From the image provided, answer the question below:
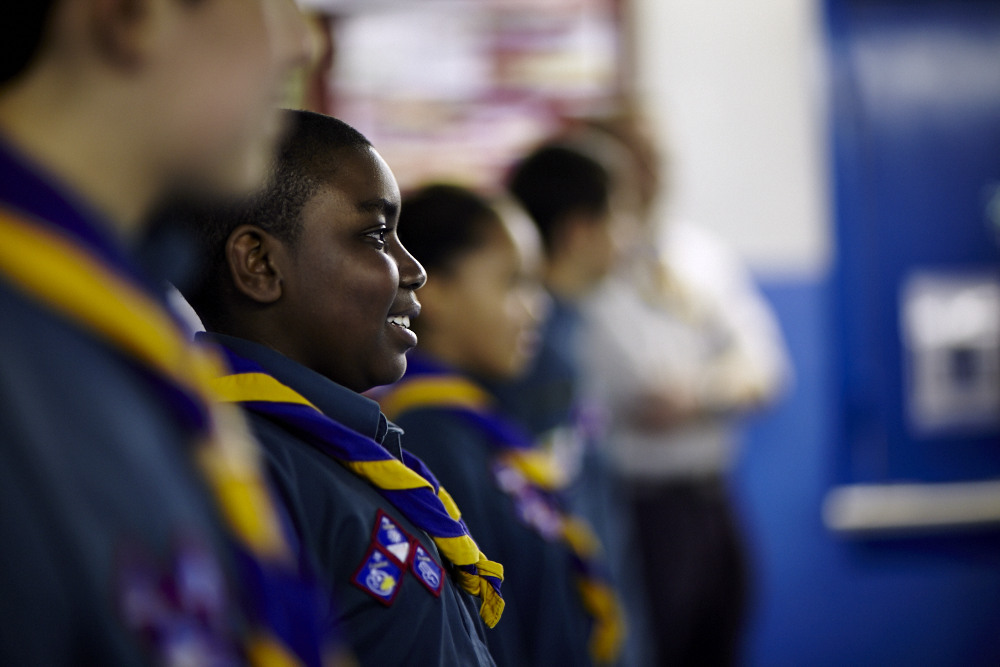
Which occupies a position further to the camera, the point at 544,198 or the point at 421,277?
the point at 544,198

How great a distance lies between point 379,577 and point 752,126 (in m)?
2.55

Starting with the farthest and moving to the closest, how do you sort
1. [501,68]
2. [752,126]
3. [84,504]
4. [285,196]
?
1. [752,126]
2. [501,68]
3. [285,196]
4. [84,504]

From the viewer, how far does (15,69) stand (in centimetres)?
36

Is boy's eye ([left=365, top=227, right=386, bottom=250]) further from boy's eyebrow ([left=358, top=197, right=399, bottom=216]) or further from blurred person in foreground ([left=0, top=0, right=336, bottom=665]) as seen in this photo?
blurred person in foreground ([left=0, top=0, right=336, bottom=665])

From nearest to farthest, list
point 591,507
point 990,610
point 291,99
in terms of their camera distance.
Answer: point 291,99 < point 591,507 < point 990,610

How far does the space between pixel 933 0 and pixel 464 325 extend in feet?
8.56

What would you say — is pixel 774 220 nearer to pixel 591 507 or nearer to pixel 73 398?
pixel 591 507

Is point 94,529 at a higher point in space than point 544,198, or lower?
higher

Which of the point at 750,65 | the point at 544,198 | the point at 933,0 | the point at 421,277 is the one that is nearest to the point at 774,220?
the point at 750,65

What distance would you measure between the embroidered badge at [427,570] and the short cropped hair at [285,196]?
0.62 ft

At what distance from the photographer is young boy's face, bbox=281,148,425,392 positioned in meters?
0.54

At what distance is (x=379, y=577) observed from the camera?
0.57 meters

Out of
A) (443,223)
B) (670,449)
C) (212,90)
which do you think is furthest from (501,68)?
(212,90)

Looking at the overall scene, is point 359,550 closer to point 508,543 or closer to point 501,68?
point 508,543
